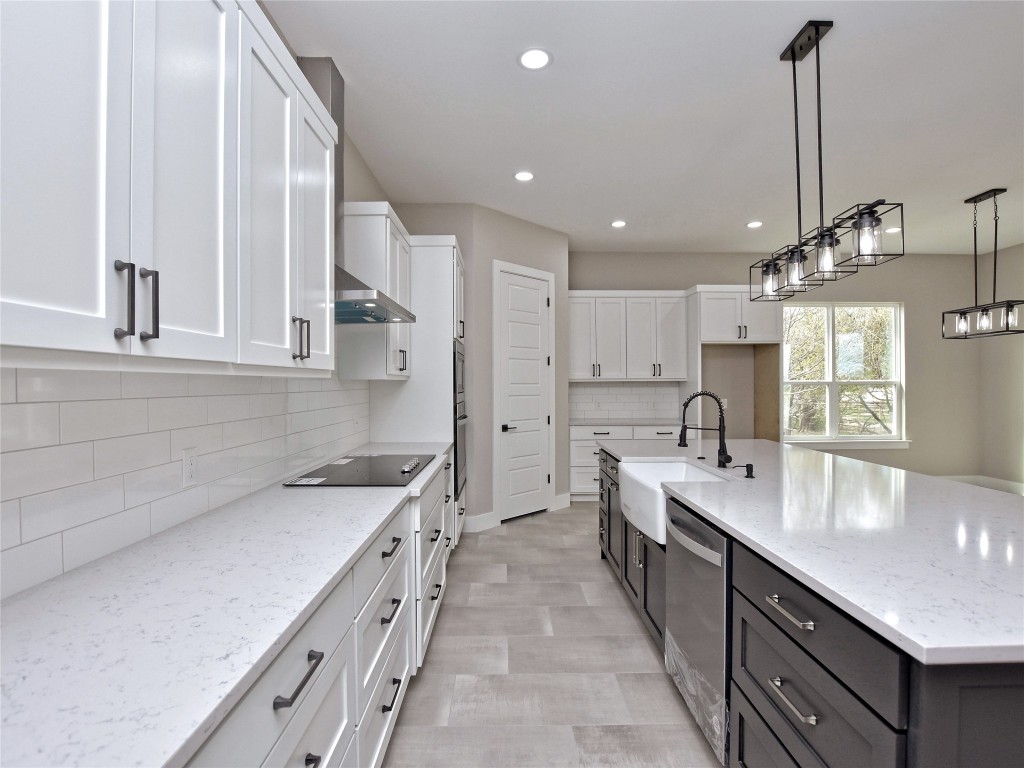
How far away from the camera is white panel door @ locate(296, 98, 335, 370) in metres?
1.58

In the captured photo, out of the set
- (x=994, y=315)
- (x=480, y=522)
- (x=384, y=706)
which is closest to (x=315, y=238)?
(x=384, y=706)

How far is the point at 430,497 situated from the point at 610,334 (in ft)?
12.1

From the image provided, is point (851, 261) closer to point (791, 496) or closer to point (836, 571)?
point (791, 496)

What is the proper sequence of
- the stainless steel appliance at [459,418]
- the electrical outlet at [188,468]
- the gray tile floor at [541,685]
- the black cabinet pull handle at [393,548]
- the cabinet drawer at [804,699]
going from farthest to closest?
the stainless steel appliance at [459,418]
the gray tile floor at [541,685]
the black cabinet pull handle at [393,548]
the electrical outlet at [188,468]
the cabinet drawer at [804,699]

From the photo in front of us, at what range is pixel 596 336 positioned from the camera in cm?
552

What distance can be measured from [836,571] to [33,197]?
5.11ft

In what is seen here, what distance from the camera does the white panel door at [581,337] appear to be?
5504mm

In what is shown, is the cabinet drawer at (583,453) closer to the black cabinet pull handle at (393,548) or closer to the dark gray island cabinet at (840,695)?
the black cabinet pull handle at (393,548)

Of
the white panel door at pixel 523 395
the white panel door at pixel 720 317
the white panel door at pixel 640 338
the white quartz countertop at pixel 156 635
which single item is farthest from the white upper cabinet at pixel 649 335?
the white quartz countertop at pixel 156 635

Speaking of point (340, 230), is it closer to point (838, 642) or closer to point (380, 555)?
point (380, 555)

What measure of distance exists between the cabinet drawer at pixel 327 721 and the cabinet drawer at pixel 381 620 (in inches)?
2.4

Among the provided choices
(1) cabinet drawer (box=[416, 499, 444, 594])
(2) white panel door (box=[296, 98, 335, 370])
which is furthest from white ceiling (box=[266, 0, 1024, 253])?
(1) cabinet drawer (box=[416, 499, 444, 594])

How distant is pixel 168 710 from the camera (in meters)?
0.63

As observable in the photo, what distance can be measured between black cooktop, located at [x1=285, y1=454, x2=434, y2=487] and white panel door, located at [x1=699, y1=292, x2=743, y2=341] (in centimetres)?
368
